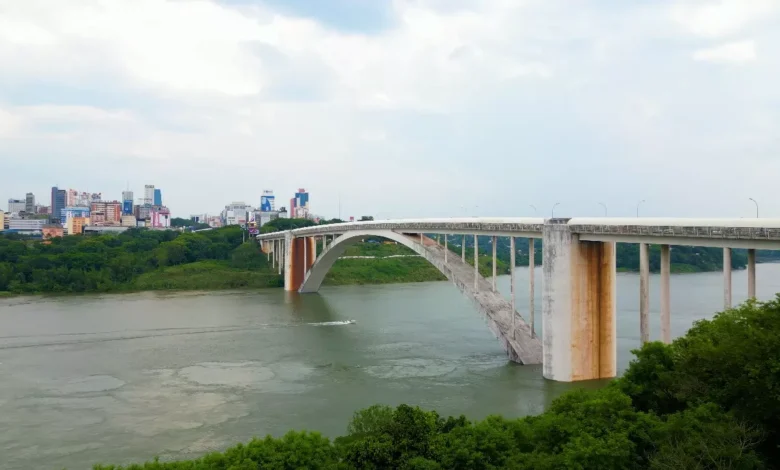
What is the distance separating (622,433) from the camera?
8.85 meters

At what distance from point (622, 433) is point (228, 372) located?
43.7 feet

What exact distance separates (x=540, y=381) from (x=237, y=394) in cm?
816

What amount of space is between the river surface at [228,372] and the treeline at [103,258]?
31.4 ft

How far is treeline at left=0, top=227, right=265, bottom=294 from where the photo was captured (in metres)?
43.0

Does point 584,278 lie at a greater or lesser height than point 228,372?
greater

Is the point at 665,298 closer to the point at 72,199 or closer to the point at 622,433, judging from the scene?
the point at 622,433

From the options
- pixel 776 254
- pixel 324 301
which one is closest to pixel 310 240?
pixel 324 301

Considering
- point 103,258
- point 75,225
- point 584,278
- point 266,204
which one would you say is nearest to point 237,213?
point 266,204

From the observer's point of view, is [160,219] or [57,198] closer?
[160,219]

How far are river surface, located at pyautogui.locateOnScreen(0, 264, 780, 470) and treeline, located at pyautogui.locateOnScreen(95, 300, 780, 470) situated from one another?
13.4 ft

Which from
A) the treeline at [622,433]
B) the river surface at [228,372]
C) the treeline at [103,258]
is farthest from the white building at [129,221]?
the treeline at [622,433]

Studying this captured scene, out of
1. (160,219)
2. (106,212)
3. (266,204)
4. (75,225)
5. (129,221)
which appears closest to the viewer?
(75,225)

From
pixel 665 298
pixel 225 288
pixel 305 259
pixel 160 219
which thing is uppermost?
pixel 160 219

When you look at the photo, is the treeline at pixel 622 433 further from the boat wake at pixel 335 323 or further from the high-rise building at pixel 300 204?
the high-rise building at pixel 300 204
